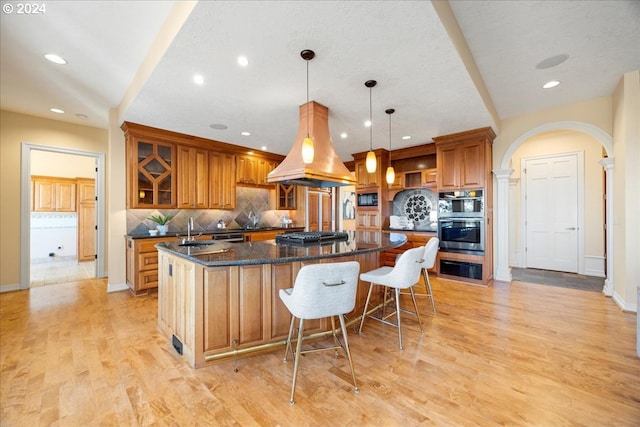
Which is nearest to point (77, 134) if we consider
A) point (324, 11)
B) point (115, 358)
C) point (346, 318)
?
point (115, 358)

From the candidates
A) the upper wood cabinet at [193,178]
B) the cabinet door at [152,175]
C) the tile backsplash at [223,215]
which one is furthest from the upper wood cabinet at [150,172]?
the tile backsplash at [223,215]

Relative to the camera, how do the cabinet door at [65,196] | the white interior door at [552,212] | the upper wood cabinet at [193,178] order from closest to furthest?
the upper wood cabinet at [193,178], the white interior door at [552,212], the cabinet door at [65,196]

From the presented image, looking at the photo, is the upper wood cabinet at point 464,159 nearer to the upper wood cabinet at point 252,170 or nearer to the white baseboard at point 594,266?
the white baseboard at point 594,266

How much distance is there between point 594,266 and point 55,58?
8.59m

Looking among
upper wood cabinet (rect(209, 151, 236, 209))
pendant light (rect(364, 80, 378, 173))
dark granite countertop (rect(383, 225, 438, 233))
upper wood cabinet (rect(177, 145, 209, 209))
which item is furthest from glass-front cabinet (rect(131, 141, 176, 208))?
dark granite countertop (rect(383, 225, 438, 233))

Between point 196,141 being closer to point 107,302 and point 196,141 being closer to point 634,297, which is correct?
point 107,302

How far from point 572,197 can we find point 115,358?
289 inches

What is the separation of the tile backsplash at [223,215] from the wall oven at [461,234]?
361 centimetres

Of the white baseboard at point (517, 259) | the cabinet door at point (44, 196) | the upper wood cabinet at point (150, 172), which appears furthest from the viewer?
the cabinet door at point (44, 196)

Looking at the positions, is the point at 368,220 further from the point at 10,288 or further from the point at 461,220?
the point at 10,288

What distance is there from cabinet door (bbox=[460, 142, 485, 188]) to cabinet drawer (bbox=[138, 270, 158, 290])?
516 centimetres

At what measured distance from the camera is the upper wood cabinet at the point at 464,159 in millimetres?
4266

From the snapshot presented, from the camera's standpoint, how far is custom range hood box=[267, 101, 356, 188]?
2.94 meters

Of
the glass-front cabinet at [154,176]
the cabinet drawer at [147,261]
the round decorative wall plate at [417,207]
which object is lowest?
the cabinet drawer at [147,261]
